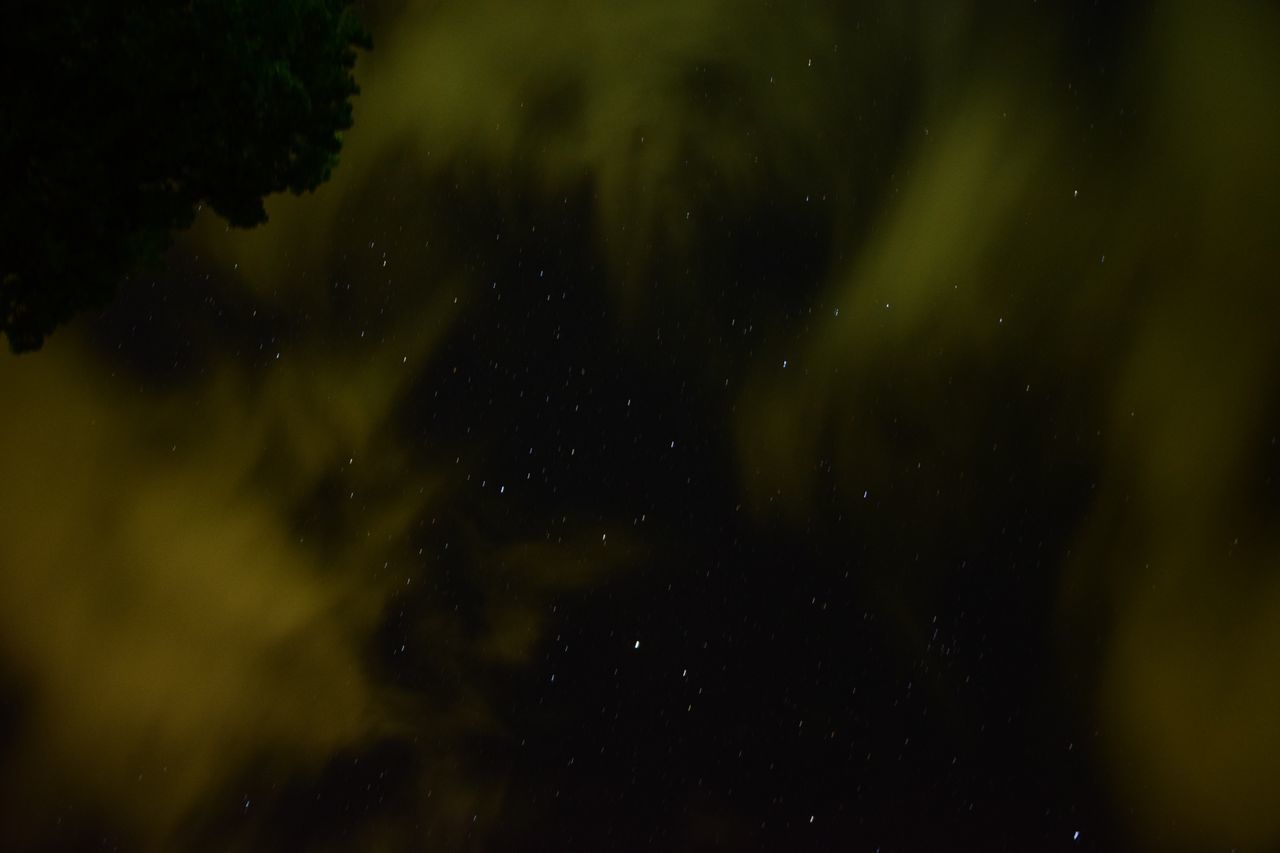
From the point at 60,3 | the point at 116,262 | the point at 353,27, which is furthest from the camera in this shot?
the point at 353,27

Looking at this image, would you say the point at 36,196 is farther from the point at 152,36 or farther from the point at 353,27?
the point at 353,27

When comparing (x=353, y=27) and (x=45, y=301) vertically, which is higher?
(x=353, y=27)

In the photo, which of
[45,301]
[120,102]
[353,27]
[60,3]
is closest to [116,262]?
[45,301]

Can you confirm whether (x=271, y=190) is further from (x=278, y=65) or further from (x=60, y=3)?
(x=60, y=3)

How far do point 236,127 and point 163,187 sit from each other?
→ 61 cm

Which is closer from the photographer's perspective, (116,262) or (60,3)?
(60,3)

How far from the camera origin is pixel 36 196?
236 inches

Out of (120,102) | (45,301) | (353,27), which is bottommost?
(45,301)

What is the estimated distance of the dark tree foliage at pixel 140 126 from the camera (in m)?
5.91

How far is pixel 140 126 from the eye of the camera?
624 cm

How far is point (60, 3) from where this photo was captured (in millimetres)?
5746

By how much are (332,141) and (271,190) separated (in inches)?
19.2

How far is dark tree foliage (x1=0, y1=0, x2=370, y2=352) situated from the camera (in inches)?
233

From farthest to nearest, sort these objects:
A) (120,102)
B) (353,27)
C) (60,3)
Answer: (353,27), (120,102), (60,3)
